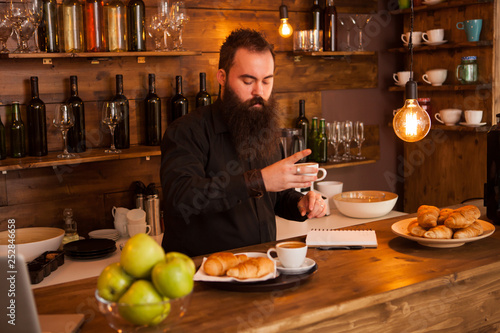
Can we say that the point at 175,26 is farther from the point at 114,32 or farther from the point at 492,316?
the point at 492,316

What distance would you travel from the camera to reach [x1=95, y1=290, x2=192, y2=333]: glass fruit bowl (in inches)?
43.4

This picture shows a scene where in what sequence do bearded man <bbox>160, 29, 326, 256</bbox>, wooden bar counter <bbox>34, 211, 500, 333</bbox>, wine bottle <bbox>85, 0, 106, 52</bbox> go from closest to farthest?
wooden bar counter <bbox>34, 211, 500, 333</bbox> < bearded man <bbox>160, 29, 326, 256</bbox> < wine bottle <bbox>85, 0, 106, 52</bbox>

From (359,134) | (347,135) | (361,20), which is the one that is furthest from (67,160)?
(361,20)

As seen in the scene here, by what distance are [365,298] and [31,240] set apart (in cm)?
171

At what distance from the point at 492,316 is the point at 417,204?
2307 mm

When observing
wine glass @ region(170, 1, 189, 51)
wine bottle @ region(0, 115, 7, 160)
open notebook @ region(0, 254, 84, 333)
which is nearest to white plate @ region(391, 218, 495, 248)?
open notebook @ region(0, 254, 84, 333)

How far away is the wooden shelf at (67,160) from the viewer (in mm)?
2467

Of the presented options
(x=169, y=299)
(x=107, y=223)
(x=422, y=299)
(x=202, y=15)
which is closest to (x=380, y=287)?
(x=422, y=299)

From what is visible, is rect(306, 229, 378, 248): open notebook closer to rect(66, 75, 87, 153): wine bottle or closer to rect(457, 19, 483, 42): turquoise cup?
rect(66, 75, 87, 153): wine bottle

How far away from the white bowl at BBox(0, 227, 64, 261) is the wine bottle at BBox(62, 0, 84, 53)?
0.85 metres

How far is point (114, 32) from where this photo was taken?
9.07ft

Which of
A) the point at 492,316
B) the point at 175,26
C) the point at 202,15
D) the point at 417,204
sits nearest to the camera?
the point at 492,316

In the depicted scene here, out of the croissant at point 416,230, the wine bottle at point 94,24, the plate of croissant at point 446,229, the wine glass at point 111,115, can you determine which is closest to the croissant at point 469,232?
the plate of croissant at point 446,229

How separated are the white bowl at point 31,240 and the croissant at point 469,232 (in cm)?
164
